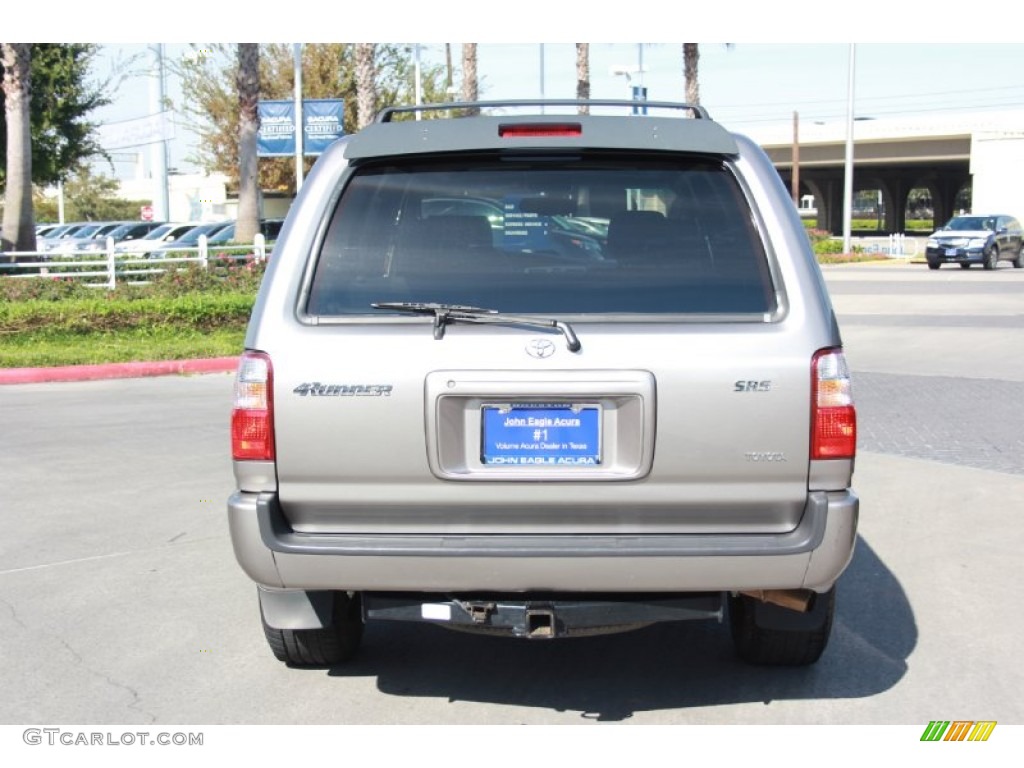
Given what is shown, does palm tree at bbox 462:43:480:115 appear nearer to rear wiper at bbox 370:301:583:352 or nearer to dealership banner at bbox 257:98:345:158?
dealership banner at bbox 257:98:345:158

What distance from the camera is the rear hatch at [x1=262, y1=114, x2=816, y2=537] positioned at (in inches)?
162

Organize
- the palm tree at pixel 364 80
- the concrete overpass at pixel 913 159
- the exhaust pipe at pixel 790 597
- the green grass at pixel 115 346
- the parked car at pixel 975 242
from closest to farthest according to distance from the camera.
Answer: the exhaust pipe at pixel 790 597 < the green grass at pixel 115 346 < the palm tree at pixel 364 80 < the parked car at pixel 975 242 < the concrete overpass at pixel 913 159

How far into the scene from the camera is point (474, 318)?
4.17 metres

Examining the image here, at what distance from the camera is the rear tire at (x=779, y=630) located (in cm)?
480

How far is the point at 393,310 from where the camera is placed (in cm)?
424

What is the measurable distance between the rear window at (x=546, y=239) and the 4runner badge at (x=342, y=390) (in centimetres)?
27

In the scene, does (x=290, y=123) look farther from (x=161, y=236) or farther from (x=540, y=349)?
(x=540, y=349)

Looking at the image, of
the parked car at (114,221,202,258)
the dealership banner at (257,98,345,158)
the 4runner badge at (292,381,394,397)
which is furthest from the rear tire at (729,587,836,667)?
the dealership banner at (257,98,345,158)

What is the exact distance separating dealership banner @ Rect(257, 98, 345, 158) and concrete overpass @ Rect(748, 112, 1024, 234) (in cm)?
2050

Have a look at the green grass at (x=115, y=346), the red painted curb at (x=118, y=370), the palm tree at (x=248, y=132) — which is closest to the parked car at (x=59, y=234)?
the palm tree at (x=248, y=132)

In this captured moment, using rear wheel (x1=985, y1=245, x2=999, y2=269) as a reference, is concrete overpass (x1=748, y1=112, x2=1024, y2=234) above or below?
above

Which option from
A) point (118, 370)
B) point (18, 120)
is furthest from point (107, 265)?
point (118, 370)
